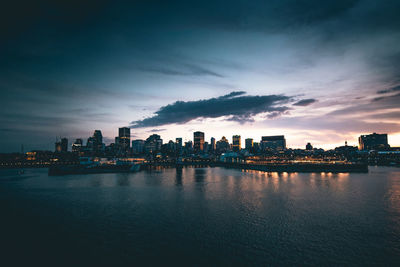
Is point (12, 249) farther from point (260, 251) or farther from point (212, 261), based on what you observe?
point (260, 251)

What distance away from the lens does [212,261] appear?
1989 cm

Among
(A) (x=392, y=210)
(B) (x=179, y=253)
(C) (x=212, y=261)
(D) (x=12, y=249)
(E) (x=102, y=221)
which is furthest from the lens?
(A) (x=392, y=210)

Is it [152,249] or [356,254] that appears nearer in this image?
[356,254]

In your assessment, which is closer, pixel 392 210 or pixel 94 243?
pixel 94 243

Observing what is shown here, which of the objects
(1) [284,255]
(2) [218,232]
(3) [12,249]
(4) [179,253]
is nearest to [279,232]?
(1) [284,255]

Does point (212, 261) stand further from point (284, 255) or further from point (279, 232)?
point (279, 232)

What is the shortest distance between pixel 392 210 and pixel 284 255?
3035 cm

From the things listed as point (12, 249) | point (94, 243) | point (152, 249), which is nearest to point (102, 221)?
point (94, 243)

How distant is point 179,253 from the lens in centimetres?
2155

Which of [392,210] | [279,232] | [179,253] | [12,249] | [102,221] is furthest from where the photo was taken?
[392,210]

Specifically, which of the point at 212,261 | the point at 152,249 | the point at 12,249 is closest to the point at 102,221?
the point at 12,249

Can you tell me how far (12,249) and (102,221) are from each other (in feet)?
34.4

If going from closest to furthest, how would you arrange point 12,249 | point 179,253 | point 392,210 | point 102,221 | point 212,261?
1. point 212,261
2. point 179,253
3. point 12,249
4. point 102,221
5. point 392,210

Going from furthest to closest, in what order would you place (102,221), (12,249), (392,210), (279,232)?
(392,210) → (102,221) → (279,232) → (12,249)
